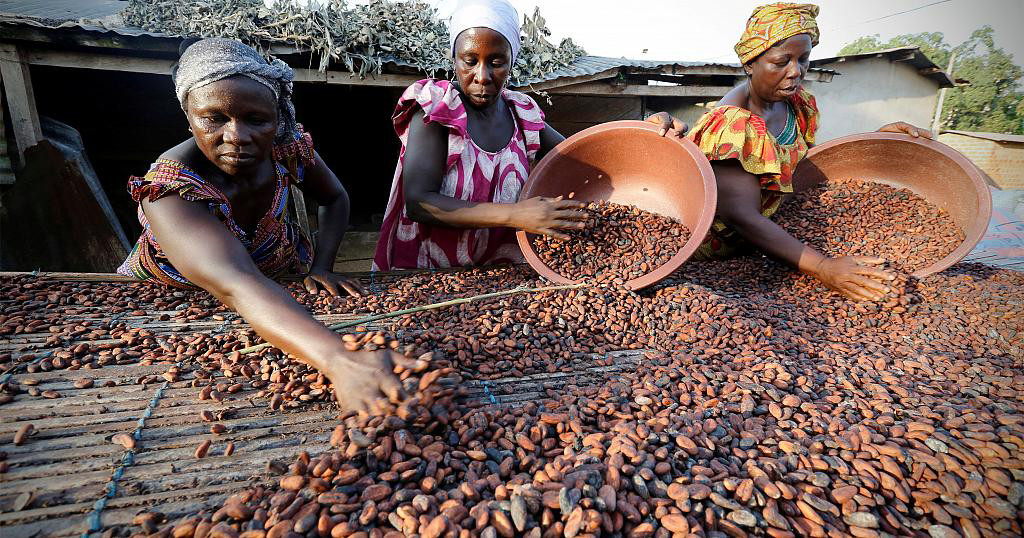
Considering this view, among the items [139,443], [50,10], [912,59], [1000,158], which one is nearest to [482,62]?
[139,443]

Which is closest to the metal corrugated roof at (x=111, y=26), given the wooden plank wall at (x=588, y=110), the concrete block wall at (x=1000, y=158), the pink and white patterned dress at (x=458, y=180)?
the wooden plank wall at (x=588, y=110)

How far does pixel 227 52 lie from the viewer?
1.64 metres

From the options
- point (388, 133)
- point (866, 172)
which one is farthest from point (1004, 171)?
point (388, 133)

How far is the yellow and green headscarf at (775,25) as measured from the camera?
2518mm

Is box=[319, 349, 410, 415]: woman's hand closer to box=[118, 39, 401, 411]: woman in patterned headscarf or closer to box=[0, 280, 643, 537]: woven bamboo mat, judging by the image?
box=[118, 39, 401, 411]: woman in patterned headscarf

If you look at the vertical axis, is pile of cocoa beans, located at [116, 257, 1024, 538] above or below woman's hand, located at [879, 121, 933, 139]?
below

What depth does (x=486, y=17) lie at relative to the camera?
2088 millimetres

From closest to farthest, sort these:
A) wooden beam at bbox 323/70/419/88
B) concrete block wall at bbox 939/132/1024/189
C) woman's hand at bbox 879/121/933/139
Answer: woman's hand at bbox 879/121/933/139, wooden beam at bbox 323/70/419/88, concrete block wall at bbox 939/132/1024/189

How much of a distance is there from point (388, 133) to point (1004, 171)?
1477cm

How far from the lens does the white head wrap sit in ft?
6.86

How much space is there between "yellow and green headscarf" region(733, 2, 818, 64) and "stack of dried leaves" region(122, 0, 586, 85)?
2.30 meters

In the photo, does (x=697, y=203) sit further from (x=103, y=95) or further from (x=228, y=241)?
(x=103, y=95)

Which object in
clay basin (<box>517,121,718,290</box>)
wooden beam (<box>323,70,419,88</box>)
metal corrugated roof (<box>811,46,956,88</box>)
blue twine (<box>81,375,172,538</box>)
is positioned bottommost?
blue twine (<box>81,375,172,538</box>)

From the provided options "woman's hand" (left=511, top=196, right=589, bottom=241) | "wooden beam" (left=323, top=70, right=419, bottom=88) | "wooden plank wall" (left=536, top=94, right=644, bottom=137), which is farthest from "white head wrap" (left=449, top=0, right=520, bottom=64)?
"wooden plank wall" (left=536, top=94, right=644, bottom=137)
